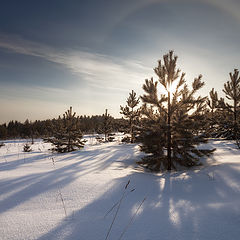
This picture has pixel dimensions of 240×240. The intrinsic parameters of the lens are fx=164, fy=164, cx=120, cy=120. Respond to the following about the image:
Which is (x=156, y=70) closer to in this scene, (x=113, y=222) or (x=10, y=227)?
(x=113, y=222)

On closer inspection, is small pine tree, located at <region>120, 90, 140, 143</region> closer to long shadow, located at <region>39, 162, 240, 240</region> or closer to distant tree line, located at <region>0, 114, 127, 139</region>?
distant tree line, located at <region>0, 114, 127, 139</region>

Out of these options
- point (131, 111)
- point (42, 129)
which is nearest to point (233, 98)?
point (131, 111)

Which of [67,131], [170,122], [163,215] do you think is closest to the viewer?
[163,215]

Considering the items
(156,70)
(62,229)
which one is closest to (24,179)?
(62,229)

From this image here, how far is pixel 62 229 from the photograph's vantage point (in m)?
1.88

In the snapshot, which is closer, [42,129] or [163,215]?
[163,215]

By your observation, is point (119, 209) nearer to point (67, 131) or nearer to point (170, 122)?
point (170, 122)

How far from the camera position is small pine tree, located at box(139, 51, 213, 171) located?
5863 millimetres

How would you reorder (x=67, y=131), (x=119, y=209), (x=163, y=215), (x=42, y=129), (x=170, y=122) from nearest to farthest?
(x=163, y=215) < (x=119, y=209) < (x=170, y=122) < (x=67, y=131) < (x=42, y=129)

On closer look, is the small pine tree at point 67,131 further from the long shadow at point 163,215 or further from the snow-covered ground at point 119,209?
the long shadow at point 163,215

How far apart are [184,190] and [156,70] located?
4347 millimetres

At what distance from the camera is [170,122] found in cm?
615

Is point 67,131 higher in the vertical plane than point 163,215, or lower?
higher

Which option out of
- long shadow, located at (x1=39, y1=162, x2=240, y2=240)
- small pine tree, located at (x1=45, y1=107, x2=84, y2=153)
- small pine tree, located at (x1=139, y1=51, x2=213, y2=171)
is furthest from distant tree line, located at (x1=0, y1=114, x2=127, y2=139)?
long shadow, located at (x1=39, y1=162, x2=240, y2=240)
